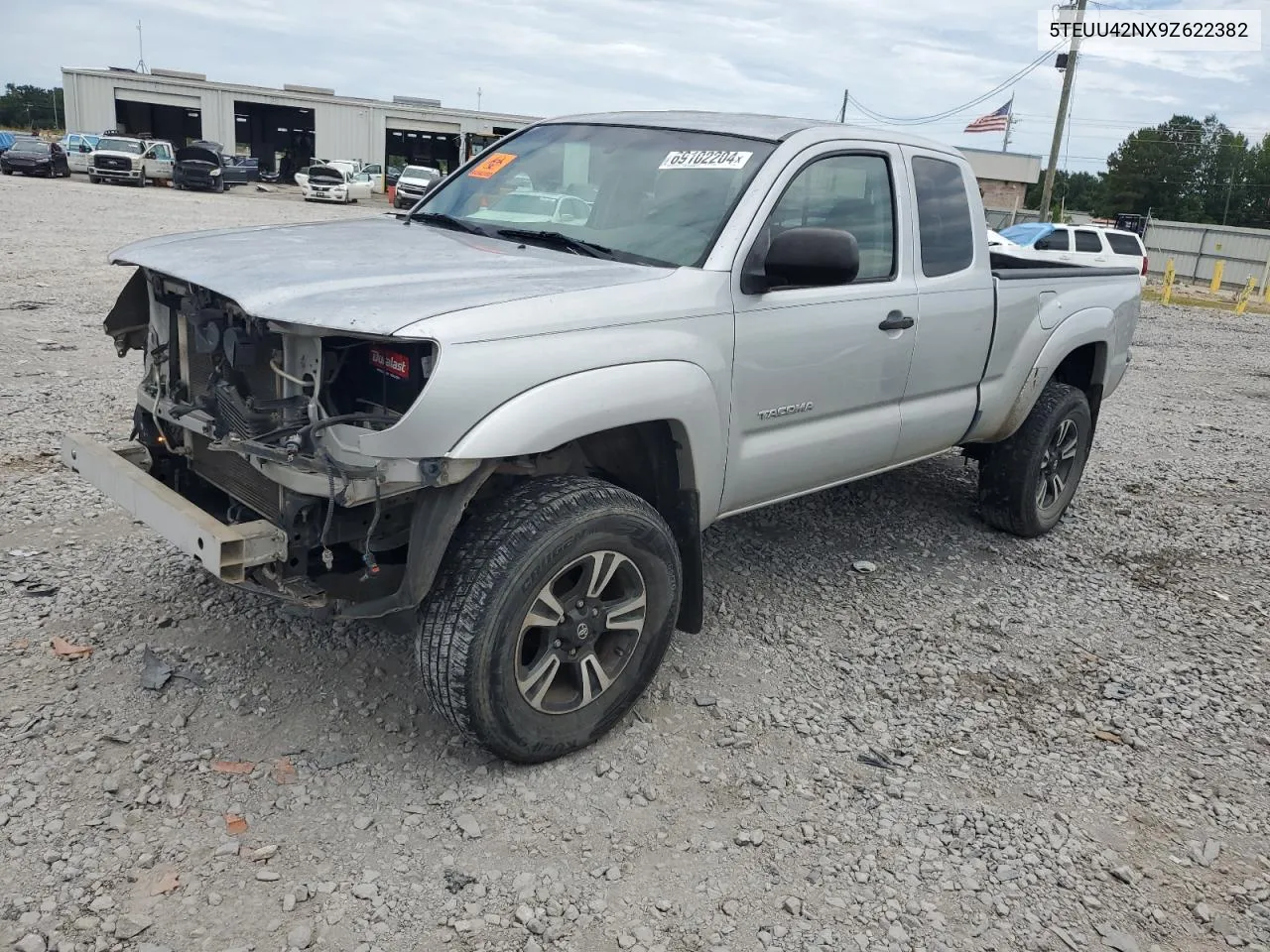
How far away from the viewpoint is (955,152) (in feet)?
16.0

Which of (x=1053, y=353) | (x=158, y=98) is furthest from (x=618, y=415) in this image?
(x=158, y=98)

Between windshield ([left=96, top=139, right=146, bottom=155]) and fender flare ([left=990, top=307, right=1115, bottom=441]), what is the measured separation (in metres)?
36.1

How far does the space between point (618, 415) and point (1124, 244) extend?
71.8 ft

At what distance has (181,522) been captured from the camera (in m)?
2.90

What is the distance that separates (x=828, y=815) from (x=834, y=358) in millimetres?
1696

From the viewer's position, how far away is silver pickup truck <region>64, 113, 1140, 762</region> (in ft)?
9.25

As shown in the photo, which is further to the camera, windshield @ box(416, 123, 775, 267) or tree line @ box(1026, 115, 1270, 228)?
tree line @ box(1026, 115, 1270, 228)

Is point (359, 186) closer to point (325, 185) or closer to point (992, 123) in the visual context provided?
point (325, 185)

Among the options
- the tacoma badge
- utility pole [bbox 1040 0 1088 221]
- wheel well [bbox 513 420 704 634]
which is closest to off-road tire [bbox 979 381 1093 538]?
the tacoma badge

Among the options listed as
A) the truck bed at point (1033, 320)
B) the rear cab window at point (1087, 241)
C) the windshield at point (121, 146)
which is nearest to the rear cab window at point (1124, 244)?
the rear cab window at point (1087, 241)

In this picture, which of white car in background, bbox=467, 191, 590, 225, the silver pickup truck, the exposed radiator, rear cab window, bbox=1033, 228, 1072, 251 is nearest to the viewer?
the silver pickup truck

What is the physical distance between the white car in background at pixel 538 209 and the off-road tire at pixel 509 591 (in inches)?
49.3

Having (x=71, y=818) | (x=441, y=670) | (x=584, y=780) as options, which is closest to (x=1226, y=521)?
(x=584, y=780)

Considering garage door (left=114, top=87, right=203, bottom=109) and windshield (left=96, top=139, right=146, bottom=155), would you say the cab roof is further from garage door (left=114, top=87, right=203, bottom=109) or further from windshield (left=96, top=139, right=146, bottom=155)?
garage door (left=114, top=87, right=203, bottom=109)
